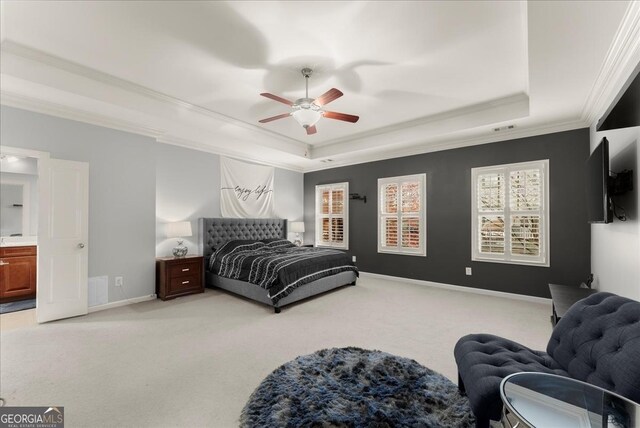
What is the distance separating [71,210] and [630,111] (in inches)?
206

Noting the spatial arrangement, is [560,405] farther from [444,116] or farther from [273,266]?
[444,116]

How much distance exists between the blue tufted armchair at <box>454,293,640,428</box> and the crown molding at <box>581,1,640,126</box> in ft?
5.77

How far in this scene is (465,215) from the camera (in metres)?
4.58

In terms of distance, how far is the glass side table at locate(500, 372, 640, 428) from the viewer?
93cm

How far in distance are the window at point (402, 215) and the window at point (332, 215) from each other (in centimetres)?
88

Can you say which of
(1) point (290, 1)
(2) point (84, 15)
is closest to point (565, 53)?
(1) point (290, 1)

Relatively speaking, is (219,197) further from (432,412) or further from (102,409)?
(432,412)

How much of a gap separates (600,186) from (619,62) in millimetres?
1016

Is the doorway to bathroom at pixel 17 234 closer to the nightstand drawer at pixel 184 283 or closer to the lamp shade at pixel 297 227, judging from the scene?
the nightstand drawer at pixel 184 283

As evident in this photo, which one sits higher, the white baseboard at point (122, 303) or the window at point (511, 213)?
the window at point (511, 213)

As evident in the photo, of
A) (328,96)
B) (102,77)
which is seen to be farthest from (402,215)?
(102,77)

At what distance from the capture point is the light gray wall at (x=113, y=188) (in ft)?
10.8

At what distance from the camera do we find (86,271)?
3.49 meters

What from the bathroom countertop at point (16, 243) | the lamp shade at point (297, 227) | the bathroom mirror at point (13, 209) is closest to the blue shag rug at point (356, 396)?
the lamp shade at point (297, 227)
